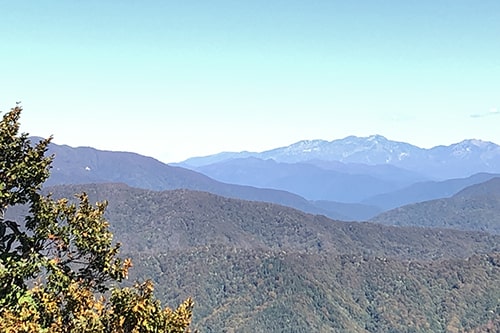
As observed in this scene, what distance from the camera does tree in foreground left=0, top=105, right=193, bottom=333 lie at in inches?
483

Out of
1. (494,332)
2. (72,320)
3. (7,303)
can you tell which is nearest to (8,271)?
(7,303)

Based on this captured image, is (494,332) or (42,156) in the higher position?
(42,156)

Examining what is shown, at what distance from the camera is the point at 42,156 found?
14.8 metres

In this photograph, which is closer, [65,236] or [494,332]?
[65,236]

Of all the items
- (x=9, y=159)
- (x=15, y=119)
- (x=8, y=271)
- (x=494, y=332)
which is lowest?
(x=494, y=332)

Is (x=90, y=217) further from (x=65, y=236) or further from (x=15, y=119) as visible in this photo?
(x=15, y=119)

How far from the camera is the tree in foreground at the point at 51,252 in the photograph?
40.3 ft

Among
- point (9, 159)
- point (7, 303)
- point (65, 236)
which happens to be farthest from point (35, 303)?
point (9, 159)

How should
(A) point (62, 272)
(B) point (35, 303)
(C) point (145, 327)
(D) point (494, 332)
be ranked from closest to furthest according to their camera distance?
(C) point (145, 327)
(B) point (35, 303)
(A) point (62, 272)
(D) point (494, 332)

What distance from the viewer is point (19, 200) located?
48.3 ft

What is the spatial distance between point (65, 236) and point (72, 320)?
3345 mm

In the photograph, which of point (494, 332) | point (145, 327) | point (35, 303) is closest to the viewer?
point (145, 327)

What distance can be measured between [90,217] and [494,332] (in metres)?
210

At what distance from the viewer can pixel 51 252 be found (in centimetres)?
1502
